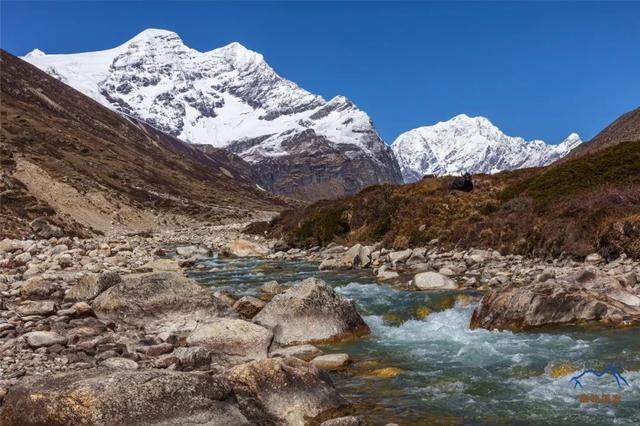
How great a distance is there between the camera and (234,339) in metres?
12.8

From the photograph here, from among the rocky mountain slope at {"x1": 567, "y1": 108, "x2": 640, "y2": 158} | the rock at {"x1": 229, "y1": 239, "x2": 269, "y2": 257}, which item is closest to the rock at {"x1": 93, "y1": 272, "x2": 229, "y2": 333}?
the rock at {"x1": 229, "y1": 239, "x2": 269, "y2": 257}

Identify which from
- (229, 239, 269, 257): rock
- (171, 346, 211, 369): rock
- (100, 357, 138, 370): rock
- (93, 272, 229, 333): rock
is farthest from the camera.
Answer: (229, 239, 269, 257): rock

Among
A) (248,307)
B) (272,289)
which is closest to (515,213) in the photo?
(272,289)

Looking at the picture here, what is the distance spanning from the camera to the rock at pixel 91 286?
1783 centimetres

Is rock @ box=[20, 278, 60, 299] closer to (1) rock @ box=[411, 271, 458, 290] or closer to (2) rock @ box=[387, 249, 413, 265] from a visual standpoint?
(1) rock @ box=[411, 271, 458, 290]

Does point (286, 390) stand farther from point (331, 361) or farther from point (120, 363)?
point (120, 363)

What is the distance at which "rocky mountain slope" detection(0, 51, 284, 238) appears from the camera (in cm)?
5744

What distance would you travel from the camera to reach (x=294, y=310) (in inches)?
601

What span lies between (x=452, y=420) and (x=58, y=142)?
11503 cm

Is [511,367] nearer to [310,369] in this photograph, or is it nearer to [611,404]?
[611,404]

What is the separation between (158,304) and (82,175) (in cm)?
8300

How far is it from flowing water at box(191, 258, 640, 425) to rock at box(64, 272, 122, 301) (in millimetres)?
8412

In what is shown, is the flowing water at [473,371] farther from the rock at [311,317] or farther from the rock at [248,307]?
the rock at [248,307]

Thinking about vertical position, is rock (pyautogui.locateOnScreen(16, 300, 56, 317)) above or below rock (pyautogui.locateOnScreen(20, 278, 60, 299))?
below
